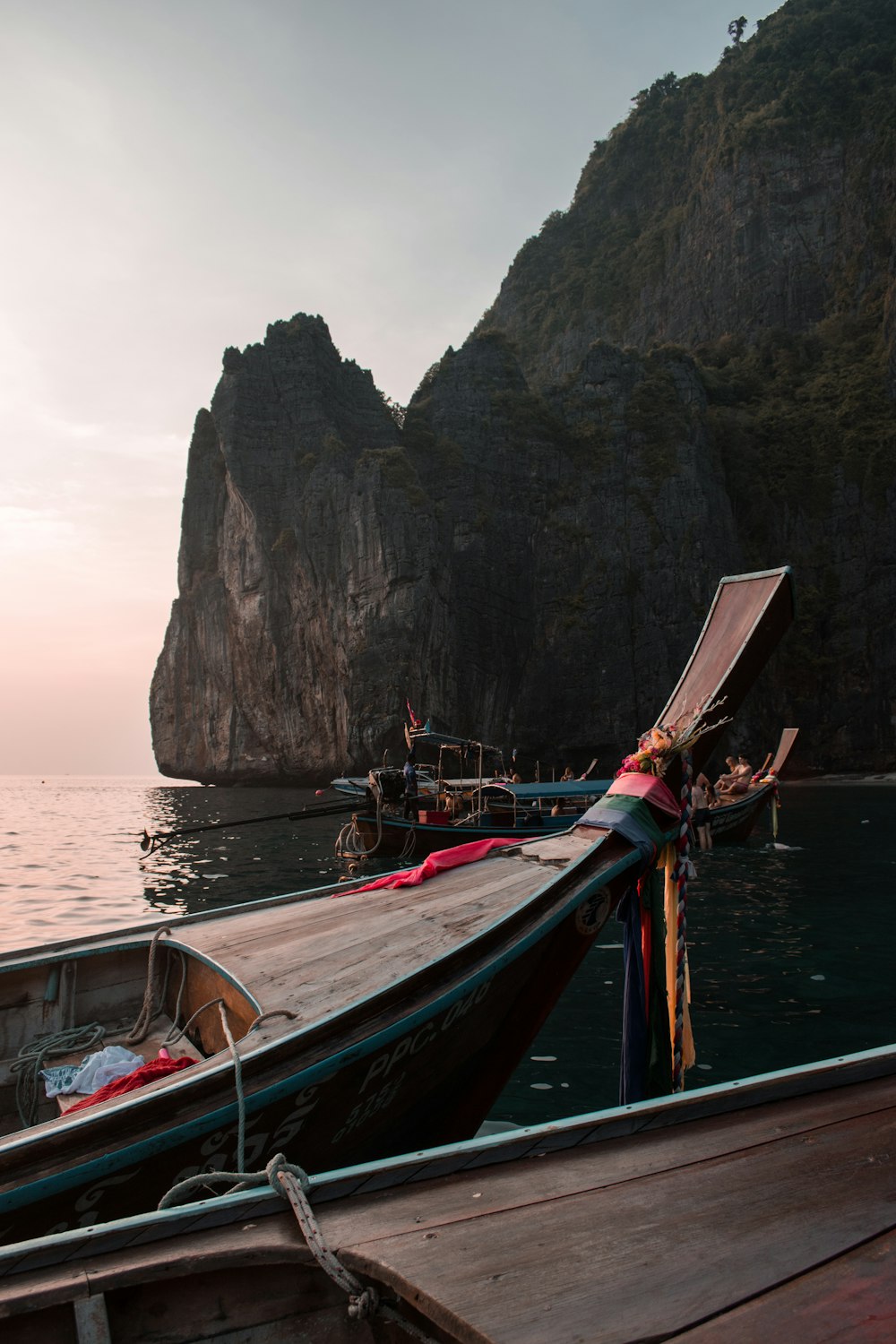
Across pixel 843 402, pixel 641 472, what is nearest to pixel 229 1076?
pixel 641 472

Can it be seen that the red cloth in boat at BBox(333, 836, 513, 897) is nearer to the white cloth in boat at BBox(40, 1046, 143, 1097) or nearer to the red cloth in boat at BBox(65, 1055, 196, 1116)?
the white cloth in boat at BBox(40, 1046, 143, 1097)

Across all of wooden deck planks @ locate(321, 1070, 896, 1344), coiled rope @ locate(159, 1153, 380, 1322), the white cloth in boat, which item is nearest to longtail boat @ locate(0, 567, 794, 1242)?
the white cloth in boat

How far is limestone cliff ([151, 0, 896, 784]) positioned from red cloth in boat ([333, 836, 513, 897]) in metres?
39.1

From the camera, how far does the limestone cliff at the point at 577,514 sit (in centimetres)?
4853

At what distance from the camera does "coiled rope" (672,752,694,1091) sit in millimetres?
4805

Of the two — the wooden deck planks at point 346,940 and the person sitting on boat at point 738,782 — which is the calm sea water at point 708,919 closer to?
the person sitting on boat at point 738,782

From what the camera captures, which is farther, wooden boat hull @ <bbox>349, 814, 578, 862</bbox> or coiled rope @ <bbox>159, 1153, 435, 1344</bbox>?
wooden boat hull @ <bbox>349, 814, 578, 862</bbox>

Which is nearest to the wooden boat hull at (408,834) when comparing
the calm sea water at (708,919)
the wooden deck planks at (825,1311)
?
the calm sea water at (708,919)

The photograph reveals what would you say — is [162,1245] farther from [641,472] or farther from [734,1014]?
[641,472]

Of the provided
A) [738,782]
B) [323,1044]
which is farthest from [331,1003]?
[738,782]

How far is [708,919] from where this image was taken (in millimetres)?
11945

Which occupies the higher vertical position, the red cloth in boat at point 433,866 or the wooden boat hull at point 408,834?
the red cloth in boat at point 433,866

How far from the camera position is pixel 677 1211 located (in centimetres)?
195

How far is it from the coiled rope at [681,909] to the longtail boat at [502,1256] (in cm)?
262
